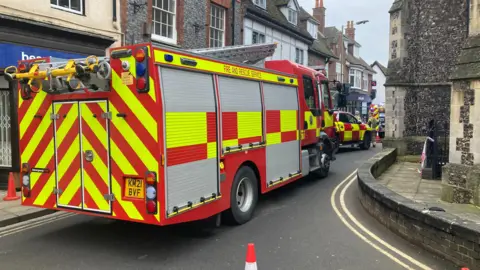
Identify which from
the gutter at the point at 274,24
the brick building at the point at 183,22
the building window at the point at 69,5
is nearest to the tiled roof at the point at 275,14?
the gutter at the point at 274,24

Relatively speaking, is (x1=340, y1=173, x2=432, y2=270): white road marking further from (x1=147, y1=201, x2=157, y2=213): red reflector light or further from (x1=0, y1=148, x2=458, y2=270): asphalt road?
(x1=147, y1=201, x2=157, y2=213): red reflector light

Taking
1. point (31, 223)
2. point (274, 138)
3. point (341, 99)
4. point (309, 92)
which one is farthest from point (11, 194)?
point (341, 99)

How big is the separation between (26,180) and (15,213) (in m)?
1.77

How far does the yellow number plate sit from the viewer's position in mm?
4738

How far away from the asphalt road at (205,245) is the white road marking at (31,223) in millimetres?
188

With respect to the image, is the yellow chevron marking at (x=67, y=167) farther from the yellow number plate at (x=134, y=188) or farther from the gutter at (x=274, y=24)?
the gutter at (x=274, y=24)

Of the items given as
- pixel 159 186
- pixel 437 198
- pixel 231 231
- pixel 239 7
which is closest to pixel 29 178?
pixel 159 186

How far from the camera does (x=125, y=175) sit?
4.82 metres

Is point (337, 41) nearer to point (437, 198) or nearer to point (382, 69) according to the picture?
point (382, 69)

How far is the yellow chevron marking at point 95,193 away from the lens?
196 inches

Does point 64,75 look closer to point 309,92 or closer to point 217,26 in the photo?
point 309,92

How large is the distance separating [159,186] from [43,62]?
2555mm

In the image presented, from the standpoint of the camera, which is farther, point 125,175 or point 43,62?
point 43,62

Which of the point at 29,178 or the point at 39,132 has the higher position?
the point at 39,132
